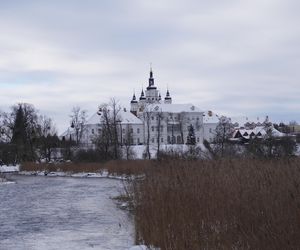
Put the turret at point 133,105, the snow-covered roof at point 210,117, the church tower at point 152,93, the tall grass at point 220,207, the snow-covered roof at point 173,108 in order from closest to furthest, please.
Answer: the tall grass at point 220,207 < the snow-covered roof at point 173,108 < the snow-covered roof at point 210,117 < the church tower at point 152,93 < the turret at point 133,105

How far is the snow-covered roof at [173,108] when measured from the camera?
139663 millimetres

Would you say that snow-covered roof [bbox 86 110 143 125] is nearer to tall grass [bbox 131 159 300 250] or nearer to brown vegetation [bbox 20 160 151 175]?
brown vegetation [bbox 20 160 151 175]

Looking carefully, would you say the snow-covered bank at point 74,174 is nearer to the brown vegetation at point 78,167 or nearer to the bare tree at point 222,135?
the brown vegetation at point 78,167

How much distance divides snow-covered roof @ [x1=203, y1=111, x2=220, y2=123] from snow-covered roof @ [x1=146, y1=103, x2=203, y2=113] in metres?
6.46

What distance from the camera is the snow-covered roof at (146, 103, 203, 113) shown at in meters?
140

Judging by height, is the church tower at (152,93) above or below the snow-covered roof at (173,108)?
above

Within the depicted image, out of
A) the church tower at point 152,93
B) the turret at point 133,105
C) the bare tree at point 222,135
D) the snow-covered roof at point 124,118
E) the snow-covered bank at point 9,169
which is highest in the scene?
the church tower at point 152,93

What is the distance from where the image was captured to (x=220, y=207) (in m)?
9.80

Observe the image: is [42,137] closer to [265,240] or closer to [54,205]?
[54,205]

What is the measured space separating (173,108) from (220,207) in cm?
13442

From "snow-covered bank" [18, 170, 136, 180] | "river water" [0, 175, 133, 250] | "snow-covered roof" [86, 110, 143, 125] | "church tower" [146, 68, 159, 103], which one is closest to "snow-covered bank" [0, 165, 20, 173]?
"snow-covered bank" [18, 170, 136, 180]

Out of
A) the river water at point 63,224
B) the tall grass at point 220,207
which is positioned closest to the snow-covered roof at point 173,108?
the river water at point 63,224

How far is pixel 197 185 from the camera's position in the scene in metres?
11.3

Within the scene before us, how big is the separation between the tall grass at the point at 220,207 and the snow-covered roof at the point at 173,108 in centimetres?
12521
